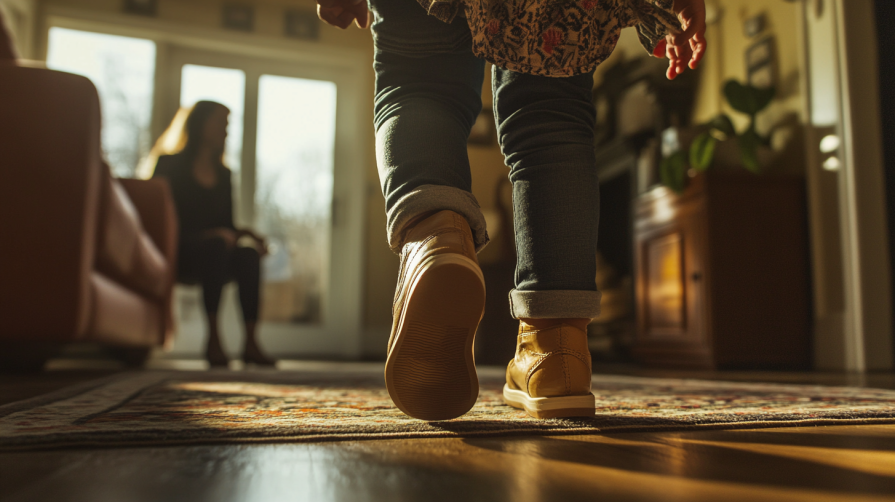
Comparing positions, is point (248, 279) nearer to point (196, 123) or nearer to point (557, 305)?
point (196, 123)

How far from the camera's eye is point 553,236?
2.13 ft

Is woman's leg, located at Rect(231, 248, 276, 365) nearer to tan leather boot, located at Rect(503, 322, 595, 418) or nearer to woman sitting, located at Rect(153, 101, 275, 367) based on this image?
woman sitting, located at Rect(153, 101, 275, 367)

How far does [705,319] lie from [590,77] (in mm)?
1973

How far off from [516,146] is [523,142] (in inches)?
0.5

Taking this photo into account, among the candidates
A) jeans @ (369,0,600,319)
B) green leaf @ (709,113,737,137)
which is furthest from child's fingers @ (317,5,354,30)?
green leaf @ (709,113,737,137)

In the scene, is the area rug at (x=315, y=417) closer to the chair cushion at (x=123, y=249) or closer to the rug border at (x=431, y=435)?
the rug border at (x=431, y=435)

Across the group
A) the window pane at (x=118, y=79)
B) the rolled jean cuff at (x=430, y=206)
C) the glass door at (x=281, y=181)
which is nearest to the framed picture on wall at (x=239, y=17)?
the glass door at (x=281, y=181)

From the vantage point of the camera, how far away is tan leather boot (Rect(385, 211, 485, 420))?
52cm

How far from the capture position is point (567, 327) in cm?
64

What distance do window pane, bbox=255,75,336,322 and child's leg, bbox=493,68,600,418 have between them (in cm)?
365

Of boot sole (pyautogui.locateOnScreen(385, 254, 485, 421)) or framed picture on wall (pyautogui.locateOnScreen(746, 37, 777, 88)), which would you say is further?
framed picture on wall (pyautogui.locateOnScreen(746, 37, 777, 88))

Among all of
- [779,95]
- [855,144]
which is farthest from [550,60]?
[779,95]

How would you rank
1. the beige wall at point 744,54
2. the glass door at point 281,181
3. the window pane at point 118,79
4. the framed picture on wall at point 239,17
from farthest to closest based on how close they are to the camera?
1. the framed picture on wall at point 239,17
2. the glass door at point 281,181
3. the window pane at point 118,79
4. the beige wall at point 744,54

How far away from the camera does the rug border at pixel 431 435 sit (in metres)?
0.45
